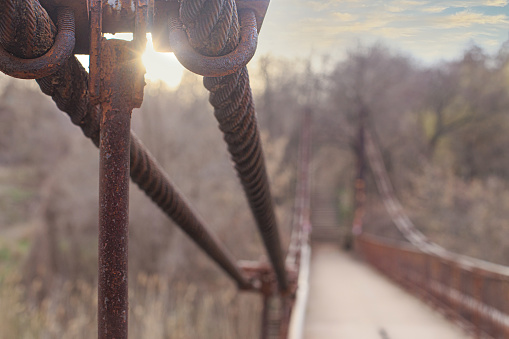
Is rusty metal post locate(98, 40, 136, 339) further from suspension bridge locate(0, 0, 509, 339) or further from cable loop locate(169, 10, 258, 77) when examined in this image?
cable loop locate(169, 10, 258, 77)

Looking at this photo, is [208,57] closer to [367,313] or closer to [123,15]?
[123,15]

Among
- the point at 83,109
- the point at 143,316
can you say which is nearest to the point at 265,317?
the point at 143,316

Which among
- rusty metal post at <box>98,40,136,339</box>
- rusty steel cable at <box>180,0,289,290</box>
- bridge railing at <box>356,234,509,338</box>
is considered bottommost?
bridge railing at <box>356,234,509,338</box>

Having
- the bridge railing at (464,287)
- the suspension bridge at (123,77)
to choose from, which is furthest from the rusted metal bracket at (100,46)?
the bridge railing at (464,287)

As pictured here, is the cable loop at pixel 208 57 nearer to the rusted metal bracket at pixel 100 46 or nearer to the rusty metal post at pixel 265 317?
the rusted metal bracket at pixel 100 46

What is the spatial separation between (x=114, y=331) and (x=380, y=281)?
8.29 m

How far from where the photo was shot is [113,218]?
0.80m

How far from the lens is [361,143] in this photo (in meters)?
16.9

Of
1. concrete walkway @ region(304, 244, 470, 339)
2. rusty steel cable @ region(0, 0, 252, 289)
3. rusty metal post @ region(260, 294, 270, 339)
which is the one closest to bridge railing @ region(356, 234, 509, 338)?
concrete walkway @ region(304, 244, 470, 339)

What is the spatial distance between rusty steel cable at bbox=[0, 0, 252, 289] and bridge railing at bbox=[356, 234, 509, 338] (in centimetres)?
369

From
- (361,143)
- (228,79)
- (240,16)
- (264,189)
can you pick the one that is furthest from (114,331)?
(361,143)

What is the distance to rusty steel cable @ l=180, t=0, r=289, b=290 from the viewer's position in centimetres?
82

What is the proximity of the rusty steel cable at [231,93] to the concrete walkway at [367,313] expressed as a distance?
3.16 metres

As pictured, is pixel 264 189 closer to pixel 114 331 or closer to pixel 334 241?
pixel 114 331
